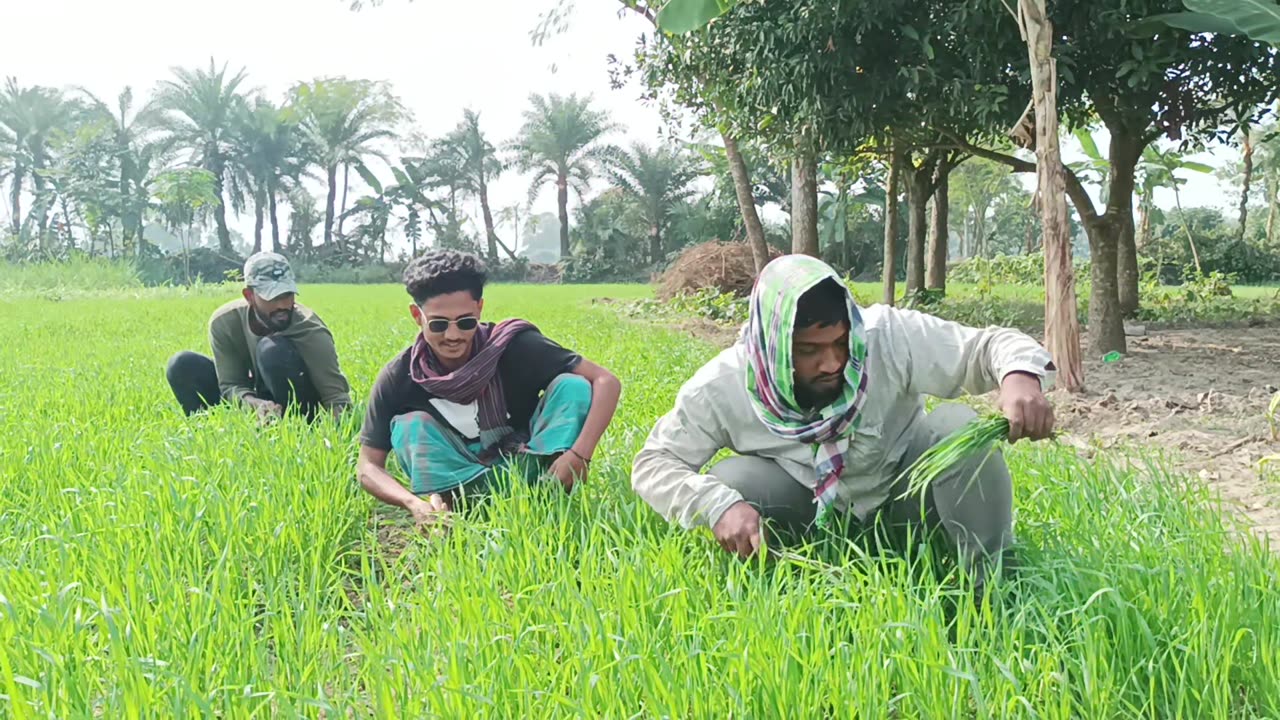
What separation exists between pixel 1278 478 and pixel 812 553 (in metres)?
1.86

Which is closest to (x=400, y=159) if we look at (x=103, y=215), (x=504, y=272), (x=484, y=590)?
(x=504, y=272)

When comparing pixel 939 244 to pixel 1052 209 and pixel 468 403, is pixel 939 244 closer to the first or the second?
pixel 1052 209

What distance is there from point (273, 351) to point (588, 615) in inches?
111

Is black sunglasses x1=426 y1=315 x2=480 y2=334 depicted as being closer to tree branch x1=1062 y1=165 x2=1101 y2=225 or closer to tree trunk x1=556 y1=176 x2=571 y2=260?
tree branch x1=1062 y1=165 x2=1101 y2=225

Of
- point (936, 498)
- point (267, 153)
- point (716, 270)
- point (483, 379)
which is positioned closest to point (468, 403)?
point (483, 379)

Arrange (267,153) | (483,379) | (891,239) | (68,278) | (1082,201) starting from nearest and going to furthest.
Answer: (483,379) → (1082,201) → (891,239) → (68,278) → (267,153)

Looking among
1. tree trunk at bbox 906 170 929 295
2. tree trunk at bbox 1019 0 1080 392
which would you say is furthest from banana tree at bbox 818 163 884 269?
tree trunk at bbox 1019 0 1080 392

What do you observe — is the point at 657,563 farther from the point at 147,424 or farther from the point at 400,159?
the point at 400,159

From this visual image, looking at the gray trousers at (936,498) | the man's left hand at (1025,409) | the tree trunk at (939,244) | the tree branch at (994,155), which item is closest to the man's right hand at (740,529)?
the gray trousers at (936,498)

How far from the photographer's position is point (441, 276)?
2.95 m

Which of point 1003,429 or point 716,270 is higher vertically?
point 716,270

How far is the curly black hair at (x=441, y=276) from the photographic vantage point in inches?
116

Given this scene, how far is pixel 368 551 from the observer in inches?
113

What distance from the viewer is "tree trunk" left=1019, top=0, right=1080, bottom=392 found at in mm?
4914
